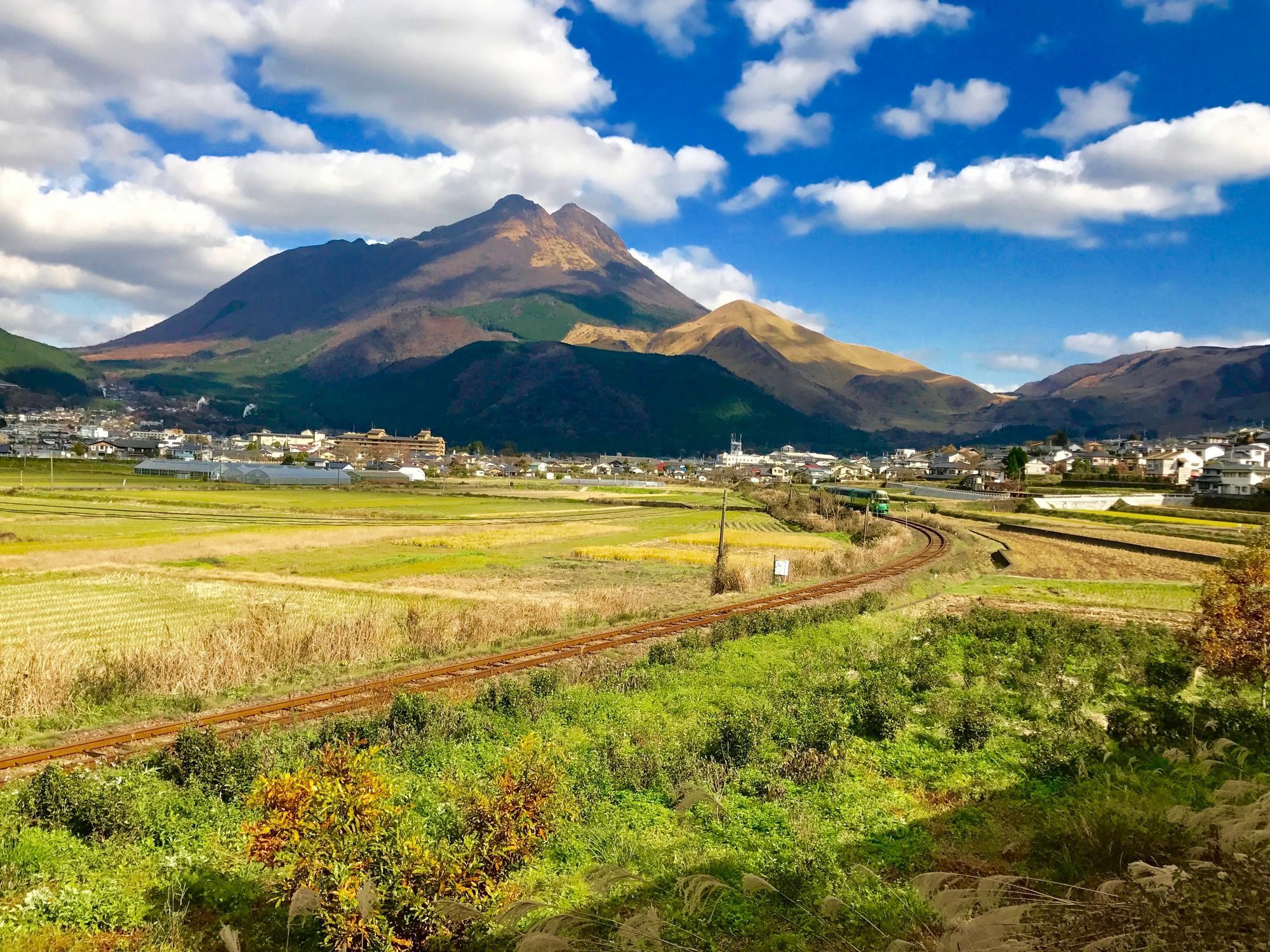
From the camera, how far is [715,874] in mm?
8625

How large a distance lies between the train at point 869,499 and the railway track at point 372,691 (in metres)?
51.7

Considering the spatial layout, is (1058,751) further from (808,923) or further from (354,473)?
(354,473)

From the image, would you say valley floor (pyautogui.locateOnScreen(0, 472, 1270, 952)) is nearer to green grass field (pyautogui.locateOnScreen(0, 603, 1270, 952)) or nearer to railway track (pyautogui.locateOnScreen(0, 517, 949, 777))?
green grass field (pyautogui.locateOnScreen(0, 603, 1270, 952))

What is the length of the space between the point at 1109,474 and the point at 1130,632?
100192 mm

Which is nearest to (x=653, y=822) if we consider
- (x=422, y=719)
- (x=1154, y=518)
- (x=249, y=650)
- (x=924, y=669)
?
(x=422, y=719)

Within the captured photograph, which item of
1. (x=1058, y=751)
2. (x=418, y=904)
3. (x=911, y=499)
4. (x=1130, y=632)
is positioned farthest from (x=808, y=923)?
(x=911, y=499)

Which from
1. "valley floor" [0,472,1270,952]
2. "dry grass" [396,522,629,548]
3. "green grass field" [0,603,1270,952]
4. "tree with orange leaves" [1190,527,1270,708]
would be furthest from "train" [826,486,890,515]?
"green grass field" [0,603,1270,952]

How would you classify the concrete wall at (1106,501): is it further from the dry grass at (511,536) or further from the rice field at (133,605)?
the rice field at (133,605)

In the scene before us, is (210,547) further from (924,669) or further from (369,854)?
(369,854)

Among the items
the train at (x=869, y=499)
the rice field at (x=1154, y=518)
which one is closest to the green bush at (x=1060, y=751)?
the rice field at (x=1154, y=518)

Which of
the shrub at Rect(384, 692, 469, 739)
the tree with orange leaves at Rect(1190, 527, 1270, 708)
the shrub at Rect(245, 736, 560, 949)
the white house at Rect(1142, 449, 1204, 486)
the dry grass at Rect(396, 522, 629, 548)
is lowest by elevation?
the dry grass at Rect(396, 522, 629, 548)

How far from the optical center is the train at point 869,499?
7956 centimetres

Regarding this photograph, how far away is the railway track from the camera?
40.7ft

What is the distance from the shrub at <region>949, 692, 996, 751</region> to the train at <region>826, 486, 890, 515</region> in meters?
63.1
